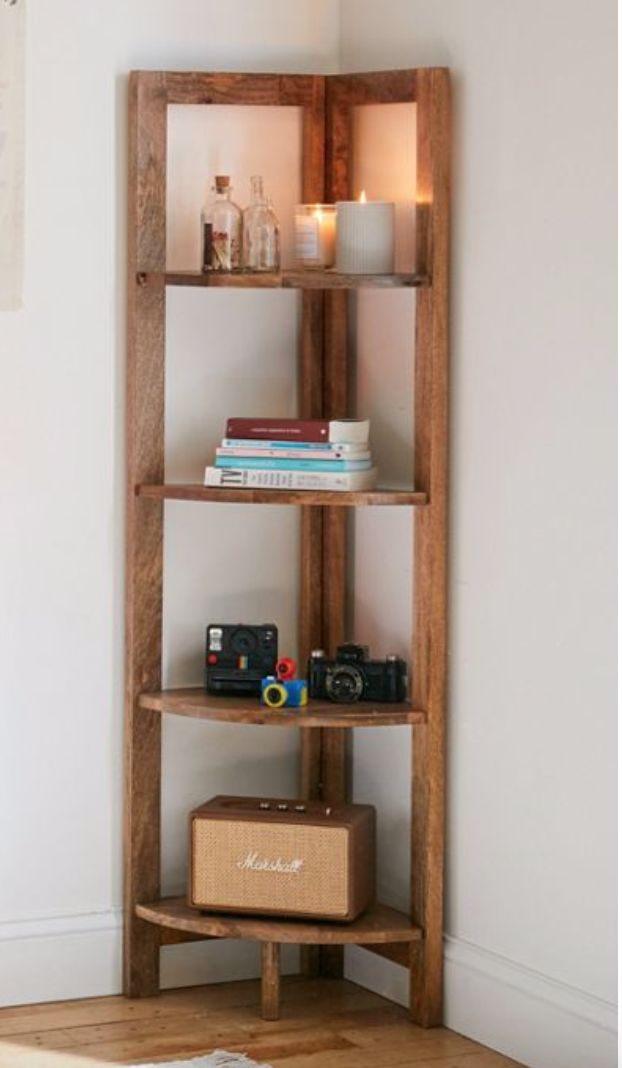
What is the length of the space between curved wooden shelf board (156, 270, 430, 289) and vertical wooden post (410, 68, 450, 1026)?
2.3 inches

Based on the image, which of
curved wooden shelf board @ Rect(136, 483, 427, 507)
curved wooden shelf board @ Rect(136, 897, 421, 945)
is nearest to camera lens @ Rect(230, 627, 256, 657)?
curved wooden shelf board @ Rect(136, 483, 427, 507)

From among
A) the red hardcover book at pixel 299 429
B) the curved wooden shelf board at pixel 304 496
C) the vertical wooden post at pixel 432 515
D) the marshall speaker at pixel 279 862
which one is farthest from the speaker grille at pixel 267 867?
the red hardcover book at pixel 299 429

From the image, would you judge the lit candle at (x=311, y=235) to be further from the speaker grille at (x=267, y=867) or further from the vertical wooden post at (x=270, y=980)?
the vertical wooden post at (x=270, y=980)

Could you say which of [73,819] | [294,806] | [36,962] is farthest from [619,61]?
[36,962]

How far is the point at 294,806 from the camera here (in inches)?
135

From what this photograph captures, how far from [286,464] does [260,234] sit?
0.44 meters

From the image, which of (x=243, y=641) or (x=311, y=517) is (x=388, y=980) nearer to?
(x=243, y=641)

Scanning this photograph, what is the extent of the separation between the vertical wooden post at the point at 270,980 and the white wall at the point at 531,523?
257mm

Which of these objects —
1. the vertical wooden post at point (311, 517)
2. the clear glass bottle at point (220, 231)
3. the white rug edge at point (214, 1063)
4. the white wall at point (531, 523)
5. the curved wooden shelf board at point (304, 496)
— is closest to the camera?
the white wall at point (531, 523)

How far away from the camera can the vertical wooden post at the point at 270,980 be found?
328 centimetres

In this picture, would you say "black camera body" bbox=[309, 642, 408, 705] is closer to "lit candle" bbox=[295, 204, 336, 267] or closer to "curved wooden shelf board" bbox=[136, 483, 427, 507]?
"curved wooden shelf board" bbox=[136, 483, 427, 507]

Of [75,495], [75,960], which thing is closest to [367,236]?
[75,495]

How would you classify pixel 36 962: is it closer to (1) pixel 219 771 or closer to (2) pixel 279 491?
(1) pixel 219 771

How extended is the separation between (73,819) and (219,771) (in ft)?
1.01
